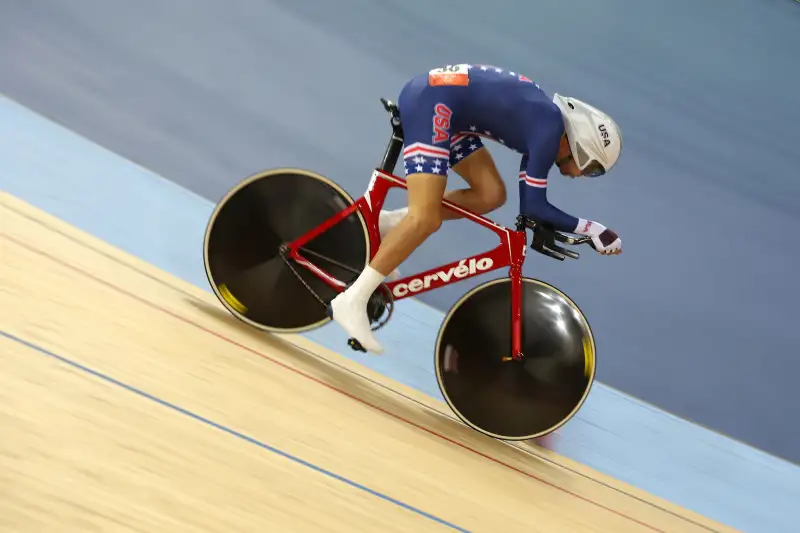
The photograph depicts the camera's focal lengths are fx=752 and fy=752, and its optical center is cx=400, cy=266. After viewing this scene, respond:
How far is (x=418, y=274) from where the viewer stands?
2.67 metres

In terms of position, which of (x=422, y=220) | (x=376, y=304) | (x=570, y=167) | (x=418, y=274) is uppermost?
(x=570, y=167)

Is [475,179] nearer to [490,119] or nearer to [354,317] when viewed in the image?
[490,119]

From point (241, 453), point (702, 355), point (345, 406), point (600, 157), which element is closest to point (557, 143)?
point (600, 157)

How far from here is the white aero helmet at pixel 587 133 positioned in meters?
2.56

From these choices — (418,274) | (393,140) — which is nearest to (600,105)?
(393,140)

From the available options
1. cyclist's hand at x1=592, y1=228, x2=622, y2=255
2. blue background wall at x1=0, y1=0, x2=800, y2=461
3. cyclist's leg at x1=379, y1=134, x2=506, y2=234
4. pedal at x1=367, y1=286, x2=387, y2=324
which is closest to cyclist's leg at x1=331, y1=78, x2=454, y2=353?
pedal at x1=367, y1=286, x2=387, y2=324

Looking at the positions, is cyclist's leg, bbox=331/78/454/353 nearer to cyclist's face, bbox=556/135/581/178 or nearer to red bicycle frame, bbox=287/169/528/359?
red bicycle frame, bbox=287/169/528/359

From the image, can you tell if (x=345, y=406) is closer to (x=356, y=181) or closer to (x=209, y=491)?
(x=209, y=491)

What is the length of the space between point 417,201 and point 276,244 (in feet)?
1.81

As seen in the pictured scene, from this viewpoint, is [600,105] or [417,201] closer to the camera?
[417,201]

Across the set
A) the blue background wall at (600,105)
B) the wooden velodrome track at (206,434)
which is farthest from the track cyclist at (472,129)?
the blue background wall at (600,105)

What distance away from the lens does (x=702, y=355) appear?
160 inches

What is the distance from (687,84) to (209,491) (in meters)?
3.56

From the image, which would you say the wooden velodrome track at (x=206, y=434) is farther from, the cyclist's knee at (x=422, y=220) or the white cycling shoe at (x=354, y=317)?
the cyclist's knee at (x=422, y=220)
